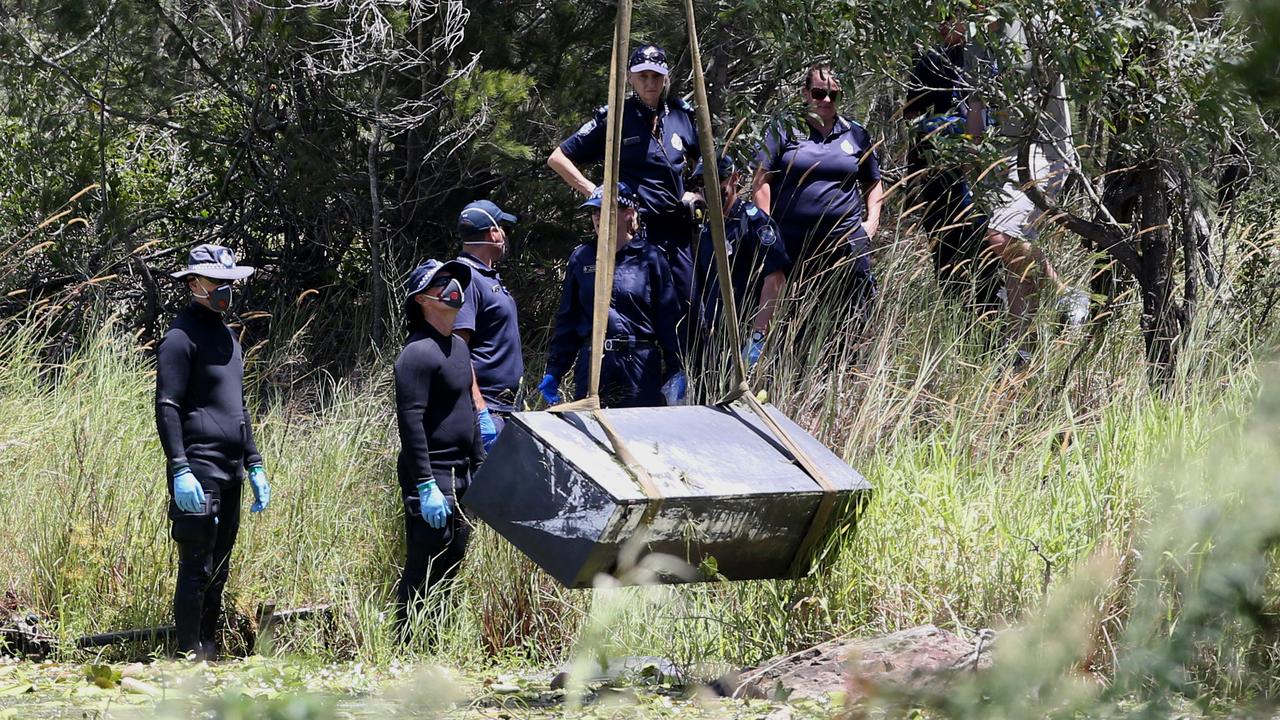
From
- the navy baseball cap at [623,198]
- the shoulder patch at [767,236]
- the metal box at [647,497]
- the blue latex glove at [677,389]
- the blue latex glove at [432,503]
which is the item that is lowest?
the blue latex glove at [432,503]

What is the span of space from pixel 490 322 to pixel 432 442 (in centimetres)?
81

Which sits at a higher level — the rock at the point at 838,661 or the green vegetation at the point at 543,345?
the green vegetation at the point at 543,345

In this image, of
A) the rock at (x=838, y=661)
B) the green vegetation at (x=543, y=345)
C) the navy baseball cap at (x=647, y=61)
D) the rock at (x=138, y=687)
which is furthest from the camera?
the navy baseball cap at (x=647, y=61)

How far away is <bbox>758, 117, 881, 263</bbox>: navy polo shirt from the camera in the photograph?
20.7 ft

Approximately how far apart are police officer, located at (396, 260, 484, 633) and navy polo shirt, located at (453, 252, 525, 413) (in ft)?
1.42

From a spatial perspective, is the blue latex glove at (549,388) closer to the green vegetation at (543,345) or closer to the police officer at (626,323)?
the police officer at (626,323)

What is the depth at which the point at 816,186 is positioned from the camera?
20.8 ft

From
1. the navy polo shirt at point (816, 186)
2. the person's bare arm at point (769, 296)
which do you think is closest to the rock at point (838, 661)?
the person's bare arm at point (769, 296)

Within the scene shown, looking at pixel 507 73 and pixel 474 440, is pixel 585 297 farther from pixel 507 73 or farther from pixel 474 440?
pixel 507 73

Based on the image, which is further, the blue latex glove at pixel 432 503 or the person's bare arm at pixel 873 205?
the person's bare arm at pixel 873 205

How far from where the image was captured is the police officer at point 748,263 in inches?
241

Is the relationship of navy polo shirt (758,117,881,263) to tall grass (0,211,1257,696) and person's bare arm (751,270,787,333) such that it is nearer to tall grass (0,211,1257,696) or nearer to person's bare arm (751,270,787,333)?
person's bare arm (751,270,787,333)

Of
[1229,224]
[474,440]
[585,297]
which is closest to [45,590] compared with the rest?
[474,440]

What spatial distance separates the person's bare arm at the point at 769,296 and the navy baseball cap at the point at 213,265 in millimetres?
2142
